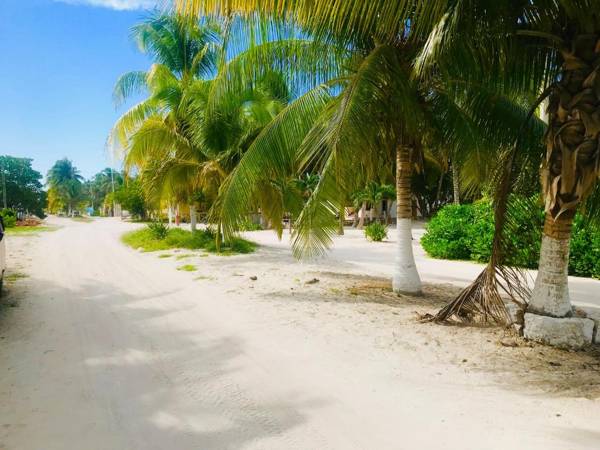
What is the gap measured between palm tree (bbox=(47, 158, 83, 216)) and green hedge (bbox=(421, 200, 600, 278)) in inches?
3259

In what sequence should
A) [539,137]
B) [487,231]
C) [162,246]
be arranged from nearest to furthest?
[539,137] → [487,231] → [162,246]

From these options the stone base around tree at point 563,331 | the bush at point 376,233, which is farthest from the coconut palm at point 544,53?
the bush at point 376,233

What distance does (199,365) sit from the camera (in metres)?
3.86

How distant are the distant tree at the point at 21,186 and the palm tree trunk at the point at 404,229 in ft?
154

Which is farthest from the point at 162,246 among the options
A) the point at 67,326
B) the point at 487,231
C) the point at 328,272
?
Answer: the point at 487,231

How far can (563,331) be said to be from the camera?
436cm

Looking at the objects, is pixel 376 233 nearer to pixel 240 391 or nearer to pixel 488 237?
pixel 488 237

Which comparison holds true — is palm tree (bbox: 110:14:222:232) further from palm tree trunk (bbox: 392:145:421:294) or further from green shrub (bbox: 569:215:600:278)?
green shrub (bbox: 569:215:600:278)

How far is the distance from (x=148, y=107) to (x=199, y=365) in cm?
1275

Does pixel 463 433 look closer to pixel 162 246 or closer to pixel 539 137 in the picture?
pixel 539 137

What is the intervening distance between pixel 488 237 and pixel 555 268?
7.06 meters

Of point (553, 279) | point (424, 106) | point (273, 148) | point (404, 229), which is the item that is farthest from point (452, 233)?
point (273, 148)

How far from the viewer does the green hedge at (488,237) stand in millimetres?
5062

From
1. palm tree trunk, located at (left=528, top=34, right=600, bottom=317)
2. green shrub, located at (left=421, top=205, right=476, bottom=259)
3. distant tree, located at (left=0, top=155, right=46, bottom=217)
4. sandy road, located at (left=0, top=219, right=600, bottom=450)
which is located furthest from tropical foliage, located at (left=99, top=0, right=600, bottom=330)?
distant tree, located at (left=0, top=155, right=46, bottom=217)
